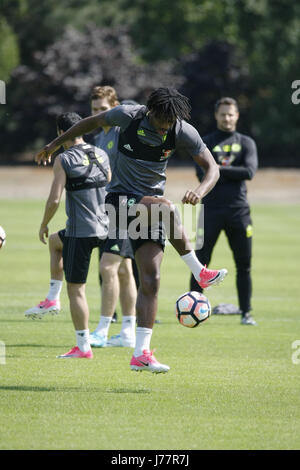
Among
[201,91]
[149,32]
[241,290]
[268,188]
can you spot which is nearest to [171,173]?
[268,188]

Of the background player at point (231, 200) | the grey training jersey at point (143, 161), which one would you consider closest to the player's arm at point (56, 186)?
the grey training jersey at point (143, 161)

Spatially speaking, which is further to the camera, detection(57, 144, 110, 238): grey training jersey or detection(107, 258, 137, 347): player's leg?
detection(107, 258, 137, 347): player's leg

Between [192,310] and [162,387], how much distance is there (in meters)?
0.74

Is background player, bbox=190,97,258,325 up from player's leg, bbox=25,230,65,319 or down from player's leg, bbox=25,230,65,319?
up

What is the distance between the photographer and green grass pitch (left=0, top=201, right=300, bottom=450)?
5688 mm

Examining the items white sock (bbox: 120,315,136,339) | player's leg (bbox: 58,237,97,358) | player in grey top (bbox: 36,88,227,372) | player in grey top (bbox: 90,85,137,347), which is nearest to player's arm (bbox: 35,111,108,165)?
player in grey top (bbox: 36,88,227,372)

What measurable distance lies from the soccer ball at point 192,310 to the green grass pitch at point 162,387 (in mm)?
515

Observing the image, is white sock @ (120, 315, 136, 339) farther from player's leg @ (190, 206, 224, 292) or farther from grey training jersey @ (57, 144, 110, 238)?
player's leg @ (190, 206, 224, 292)

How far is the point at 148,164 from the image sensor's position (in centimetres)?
732

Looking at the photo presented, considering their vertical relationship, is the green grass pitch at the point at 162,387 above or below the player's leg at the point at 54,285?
below

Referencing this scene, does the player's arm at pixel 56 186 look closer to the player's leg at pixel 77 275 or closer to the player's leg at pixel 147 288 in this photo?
the player's leg at pixel 77 275

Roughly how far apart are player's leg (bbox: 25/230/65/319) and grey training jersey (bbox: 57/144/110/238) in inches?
26.1

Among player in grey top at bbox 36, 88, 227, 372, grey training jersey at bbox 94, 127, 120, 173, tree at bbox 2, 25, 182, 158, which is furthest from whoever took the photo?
tree at bbox 2, 25, 182, 158

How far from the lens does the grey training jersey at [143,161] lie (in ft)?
23.6
